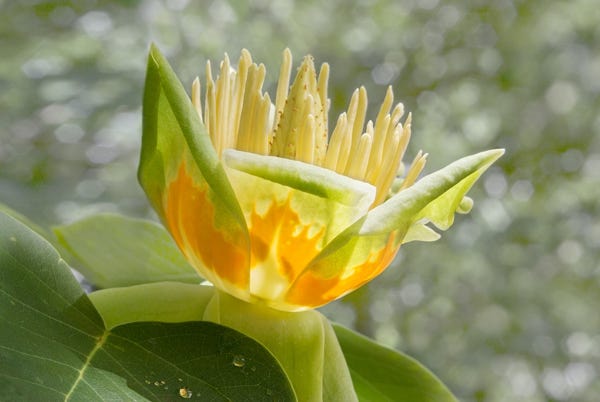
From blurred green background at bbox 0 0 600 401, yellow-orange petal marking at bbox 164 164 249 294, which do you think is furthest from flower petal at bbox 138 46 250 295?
blurred green background at bbox 0 0 600 401

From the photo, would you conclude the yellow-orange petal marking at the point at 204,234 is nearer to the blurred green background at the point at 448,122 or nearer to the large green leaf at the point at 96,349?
the large green leaf at the point at 96,349

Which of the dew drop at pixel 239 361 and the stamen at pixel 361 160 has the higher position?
the stamen at pixel 361 160

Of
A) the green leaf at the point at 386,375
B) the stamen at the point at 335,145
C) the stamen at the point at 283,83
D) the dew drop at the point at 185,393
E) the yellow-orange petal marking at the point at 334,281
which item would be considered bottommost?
the green leaf at the point at 386,375

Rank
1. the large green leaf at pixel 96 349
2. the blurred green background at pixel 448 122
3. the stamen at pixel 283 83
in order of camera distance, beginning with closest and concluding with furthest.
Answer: the large green leaf at pixel 96 349
the stamen at pixel 283 83
the blurred green background at pixel 448 122

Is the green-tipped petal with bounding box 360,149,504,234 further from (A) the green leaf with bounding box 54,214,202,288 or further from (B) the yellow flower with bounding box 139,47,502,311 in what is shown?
(A) the green leaf with bounding box 54,214,202,288

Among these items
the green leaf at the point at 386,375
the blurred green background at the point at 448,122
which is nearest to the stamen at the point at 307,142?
the green leaf at the point at 386,375

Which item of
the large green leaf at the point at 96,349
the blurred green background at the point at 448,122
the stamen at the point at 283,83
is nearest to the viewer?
the large green leaf at the point at 96,349

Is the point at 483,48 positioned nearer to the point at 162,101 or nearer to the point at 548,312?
the point at 548,312
